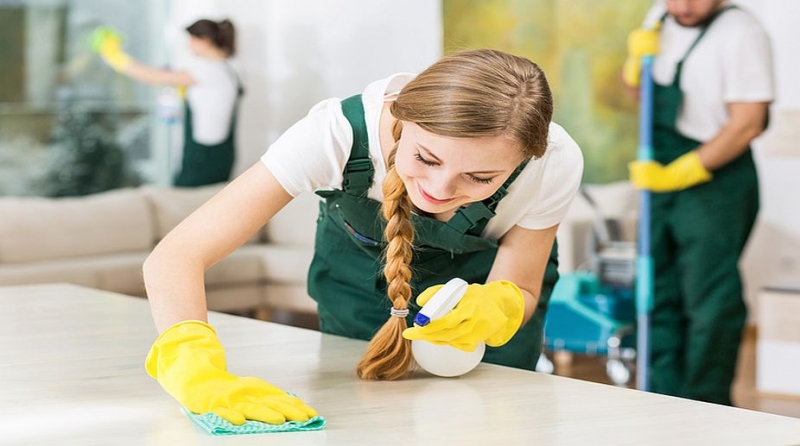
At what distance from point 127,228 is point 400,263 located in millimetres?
4256

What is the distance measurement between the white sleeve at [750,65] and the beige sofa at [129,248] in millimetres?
2465

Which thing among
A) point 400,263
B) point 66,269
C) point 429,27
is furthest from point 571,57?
point 400,263

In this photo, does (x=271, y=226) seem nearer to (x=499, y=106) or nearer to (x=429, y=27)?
(x=429, y=27)

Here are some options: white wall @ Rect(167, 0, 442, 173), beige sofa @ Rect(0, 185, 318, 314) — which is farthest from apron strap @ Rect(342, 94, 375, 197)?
white wall @ Rect(167, 0, 442, 173)

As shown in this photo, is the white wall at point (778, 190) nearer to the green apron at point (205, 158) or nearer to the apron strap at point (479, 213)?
the green apron at point (205, 158)

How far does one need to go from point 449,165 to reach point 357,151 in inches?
10.6

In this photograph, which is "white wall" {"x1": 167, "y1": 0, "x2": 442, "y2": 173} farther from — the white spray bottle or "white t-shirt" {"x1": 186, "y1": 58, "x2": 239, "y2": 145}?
the white spray bottle

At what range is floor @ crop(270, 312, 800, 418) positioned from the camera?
393 cm

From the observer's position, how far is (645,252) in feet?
12.5

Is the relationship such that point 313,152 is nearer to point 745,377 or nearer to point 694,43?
point 694,43

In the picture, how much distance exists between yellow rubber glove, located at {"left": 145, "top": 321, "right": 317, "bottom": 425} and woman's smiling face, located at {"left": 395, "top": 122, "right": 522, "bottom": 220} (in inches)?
12.1

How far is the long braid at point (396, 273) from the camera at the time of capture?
1386 millimetres

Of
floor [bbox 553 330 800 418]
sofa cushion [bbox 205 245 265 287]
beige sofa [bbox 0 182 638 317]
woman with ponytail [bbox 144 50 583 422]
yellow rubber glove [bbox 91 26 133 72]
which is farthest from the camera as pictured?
yellow rubber glove [bbox 91 26 133 72]

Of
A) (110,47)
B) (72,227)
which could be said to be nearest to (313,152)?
(72,227)
